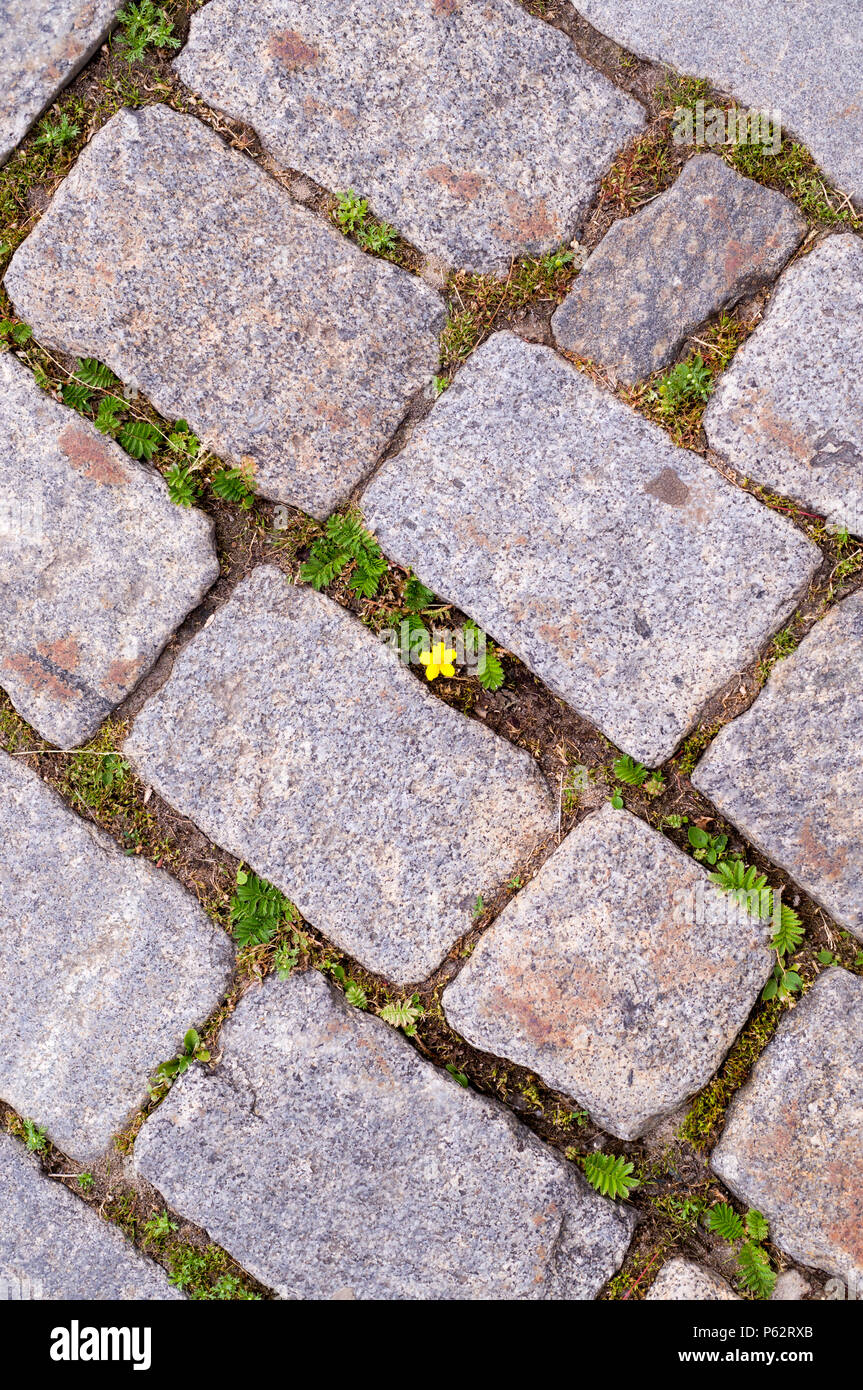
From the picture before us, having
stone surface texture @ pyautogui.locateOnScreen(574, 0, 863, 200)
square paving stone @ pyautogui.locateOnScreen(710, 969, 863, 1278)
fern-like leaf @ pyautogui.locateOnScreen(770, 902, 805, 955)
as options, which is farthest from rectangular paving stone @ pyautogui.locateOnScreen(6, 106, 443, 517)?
square paving stone @ pyautogui.locateOnScreen(710, 969, 863, 1278)

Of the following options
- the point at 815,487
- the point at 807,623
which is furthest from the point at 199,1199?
the point at 815,487

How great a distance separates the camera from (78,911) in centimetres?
266

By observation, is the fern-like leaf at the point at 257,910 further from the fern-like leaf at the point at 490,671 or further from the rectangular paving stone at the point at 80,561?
the fern-like leaf at the point at 490,671

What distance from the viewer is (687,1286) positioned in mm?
2457

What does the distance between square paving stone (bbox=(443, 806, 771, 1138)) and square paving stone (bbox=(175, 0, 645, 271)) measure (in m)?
1.81

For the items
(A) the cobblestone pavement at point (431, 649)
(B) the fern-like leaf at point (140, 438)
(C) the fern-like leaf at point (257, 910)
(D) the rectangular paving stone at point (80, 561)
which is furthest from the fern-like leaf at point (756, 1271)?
(B) the fern-like leaf at point (140, 438)

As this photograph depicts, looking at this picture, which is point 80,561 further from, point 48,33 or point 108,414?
point 48,33

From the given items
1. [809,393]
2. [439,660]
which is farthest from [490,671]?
[809,393]

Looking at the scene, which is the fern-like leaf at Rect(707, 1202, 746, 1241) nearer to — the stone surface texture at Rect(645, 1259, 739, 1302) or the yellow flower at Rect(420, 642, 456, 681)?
the stone surface texture at Rect(645, 1259, 739, 1302)

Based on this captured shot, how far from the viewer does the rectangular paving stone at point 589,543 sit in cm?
244

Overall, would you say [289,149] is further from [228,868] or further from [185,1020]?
[185,1020]

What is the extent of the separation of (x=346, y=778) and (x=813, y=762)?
1333 millimetres

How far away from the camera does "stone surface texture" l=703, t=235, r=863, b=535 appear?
2418 millimetres
